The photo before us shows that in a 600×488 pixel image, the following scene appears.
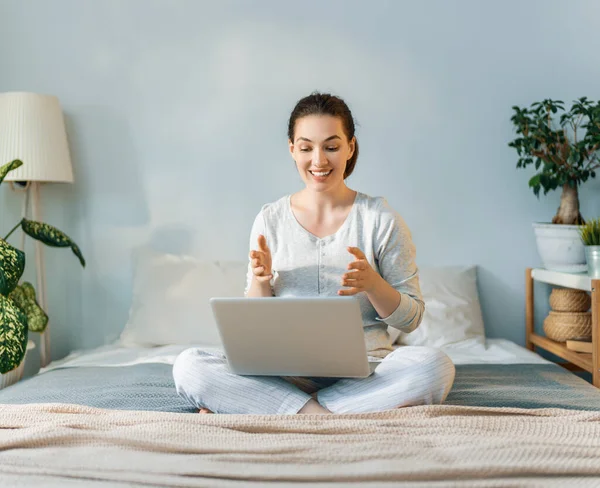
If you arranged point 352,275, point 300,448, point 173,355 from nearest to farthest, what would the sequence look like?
1. point 300,448
2. point 352,275
3. point 173,355

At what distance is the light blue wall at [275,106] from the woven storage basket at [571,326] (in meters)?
0.35

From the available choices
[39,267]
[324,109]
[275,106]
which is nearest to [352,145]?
[324,109]

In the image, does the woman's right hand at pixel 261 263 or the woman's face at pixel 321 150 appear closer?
the woman's right hand at pixel 261 263

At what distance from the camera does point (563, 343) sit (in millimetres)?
2719

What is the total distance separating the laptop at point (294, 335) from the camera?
58.3 inches

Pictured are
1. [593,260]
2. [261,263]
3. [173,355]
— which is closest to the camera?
[261,263]

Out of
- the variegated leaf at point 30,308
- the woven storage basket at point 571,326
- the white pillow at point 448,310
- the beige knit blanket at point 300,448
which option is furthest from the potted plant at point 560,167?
the variegated leaf at point 30,308

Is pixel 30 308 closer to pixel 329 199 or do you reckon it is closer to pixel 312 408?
pixel 329 199

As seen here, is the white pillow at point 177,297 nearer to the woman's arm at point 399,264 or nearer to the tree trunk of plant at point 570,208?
the woman's arm at point 399,264

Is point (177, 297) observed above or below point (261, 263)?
below

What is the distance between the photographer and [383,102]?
9.98 feet

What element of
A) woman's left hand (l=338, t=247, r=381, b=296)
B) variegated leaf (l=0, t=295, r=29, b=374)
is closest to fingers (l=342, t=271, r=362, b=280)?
woman's left hand (l=338, t=247, r=381, b=296)

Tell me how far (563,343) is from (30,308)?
76.0 inches

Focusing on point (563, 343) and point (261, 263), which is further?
point (563, 343)
